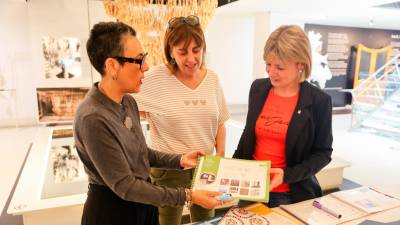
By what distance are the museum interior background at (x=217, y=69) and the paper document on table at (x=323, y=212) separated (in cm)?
244

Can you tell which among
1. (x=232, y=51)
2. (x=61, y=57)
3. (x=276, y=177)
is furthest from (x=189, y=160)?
(x=232, y=51)

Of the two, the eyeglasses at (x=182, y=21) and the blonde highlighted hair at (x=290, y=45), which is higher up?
the eyeglasses at (x=182, y=21)

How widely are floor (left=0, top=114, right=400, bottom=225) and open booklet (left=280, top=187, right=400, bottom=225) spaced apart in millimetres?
1839

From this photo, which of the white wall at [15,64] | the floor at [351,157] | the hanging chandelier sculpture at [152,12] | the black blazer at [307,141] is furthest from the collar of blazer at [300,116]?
the white wall at [15,64]

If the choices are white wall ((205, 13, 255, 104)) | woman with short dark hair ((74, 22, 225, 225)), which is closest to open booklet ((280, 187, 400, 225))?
woman with short dark hair ((74, 22, 225, 225))

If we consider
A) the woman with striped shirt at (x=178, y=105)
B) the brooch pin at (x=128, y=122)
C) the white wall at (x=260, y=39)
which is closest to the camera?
the brooch pin at (x=128, y=122)

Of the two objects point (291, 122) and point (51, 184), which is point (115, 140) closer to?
point (291, 122)

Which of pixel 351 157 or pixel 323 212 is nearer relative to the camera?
pixel 323 212

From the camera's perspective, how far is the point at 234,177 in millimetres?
1382

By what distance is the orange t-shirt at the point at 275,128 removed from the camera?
1570mm

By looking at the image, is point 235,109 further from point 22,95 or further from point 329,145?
point 329,145

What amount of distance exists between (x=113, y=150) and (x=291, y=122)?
87 cm

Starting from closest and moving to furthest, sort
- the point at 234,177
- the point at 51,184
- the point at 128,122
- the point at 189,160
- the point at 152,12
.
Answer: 1. the point at 128,122
2. the point at 234,177
3. the point at 189,160
4. the point at 152,12
5. the point at 51,184

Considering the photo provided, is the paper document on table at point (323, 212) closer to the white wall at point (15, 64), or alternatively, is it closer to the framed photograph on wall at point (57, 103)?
the framed photograph on wall at point (57, 103)
